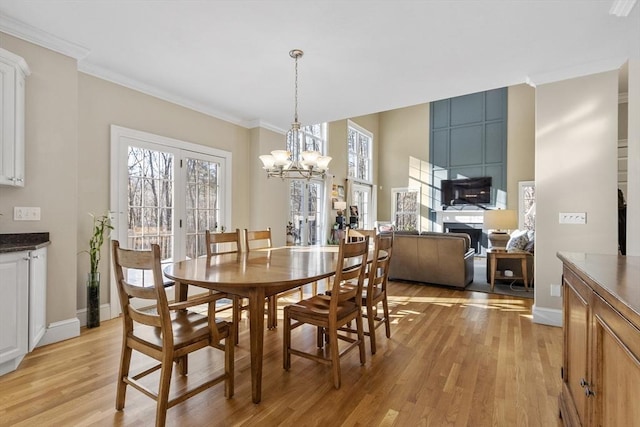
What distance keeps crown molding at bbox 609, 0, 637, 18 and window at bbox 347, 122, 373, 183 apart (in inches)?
262

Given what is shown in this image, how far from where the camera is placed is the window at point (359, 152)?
9041 mm

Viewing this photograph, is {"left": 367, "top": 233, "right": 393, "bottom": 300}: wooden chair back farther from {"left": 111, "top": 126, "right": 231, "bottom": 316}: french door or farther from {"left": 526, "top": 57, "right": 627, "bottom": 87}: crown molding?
{"left": 111, "top": 126, "right": 231, "bottom": 316}: french door

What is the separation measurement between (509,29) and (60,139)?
3933 millimetres

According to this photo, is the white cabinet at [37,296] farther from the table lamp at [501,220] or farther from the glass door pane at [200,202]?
the table lamp at [501,220]

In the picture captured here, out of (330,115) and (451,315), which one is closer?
(451,315)

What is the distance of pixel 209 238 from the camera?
2.92 m

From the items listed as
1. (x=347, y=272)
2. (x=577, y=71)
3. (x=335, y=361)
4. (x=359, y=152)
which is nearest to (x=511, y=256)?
(x=577, y=71)

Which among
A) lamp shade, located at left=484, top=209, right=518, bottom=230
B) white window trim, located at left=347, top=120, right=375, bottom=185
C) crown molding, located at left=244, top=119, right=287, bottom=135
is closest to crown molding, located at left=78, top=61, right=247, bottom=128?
crown molding, located at left=244, top=119, right=287, bottom=135

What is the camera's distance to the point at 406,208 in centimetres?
998

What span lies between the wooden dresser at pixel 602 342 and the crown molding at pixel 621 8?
1.83m

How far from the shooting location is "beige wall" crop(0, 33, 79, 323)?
103 inches

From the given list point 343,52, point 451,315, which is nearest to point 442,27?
point 343,52

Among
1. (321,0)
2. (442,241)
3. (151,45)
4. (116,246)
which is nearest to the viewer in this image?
(116,246)

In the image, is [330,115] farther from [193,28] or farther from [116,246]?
[116,246]
